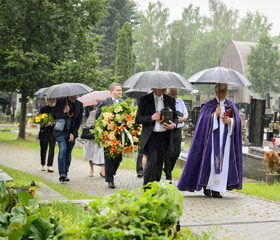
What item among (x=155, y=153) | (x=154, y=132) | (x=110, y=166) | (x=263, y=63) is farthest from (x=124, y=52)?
(x=155, y=153)

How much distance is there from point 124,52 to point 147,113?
43389mm

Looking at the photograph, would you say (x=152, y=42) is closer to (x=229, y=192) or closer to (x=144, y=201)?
(x=229, y=192)

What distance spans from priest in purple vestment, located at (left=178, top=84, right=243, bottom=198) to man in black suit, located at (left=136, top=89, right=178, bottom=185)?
39.4 inches

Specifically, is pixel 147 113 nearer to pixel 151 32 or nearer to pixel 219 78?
pixel 219 78

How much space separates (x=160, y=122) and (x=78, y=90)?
321cm

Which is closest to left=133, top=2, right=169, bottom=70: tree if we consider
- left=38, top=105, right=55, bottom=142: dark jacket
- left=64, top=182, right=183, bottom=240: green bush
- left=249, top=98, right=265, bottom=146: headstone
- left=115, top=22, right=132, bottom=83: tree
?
left=115, top=22, right=132, bottom=83: tree

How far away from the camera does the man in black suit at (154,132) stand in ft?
22.5

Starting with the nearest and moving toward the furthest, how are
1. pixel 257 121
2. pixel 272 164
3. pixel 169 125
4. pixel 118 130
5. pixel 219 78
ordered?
pixel 169 125, pixel 219 78, pixel 118 130, pixel 272 164, pixel 257 121

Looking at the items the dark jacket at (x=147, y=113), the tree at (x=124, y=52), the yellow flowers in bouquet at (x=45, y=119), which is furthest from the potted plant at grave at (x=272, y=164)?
the tree at (x=124, y=52)

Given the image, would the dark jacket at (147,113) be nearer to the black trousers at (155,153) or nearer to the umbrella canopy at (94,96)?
the black trousers at (155,153)

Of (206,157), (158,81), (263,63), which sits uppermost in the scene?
(263,63)

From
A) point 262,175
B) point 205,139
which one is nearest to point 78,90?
point 205,139

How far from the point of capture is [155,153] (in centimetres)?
686

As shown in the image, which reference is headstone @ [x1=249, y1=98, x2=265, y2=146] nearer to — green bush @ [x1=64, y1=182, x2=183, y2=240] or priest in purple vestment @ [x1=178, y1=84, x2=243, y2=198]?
priest in purple vestment @ [x1=178, y1=84, x2=243, y2=198]
